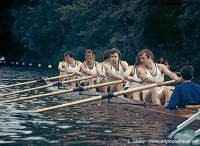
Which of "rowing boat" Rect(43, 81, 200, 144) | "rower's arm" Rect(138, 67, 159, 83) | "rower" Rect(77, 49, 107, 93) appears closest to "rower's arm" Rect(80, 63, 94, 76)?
"rower" Rect(77, 49, 107, 93)

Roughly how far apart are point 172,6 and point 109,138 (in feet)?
107

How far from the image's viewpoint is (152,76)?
14219 mm

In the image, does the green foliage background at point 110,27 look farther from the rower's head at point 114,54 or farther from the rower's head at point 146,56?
the rower's head at point 146,56

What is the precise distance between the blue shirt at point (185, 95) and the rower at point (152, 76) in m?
2.55

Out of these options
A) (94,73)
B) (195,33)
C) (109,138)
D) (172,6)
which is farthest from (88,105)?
(172,6)

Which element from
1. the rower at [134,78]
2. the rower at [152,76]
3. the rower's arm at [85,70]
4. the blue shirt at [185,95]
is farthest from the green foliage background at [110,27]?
the blue shirt at [185,95]

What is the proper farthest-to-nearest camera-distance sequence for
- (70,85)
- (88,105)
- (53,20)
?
(53,20) → (70,85) → (88,105)

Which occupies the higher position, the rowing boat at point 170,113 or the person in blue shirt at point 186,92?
the person in blue shirt at point 186,92

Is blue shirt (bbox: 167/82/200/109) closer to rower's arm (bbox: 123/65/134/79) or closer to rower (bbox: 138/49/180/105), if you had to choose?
rower (bbox: 138/49/180/105)

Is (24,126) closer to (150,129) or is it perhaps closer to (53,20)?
(150,129)

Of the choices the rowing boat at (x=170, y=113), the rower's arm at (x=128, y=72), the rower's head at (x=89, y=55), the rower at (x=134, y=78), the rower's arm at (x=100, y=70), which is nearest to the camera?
the rowing boat at (x=170, y=113)

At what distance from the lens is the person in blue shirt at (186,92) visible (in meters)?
10.9

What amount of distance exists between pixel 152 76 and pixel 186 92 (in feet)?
10.9

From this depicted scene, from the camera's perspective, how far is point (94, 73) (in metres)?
18.1
